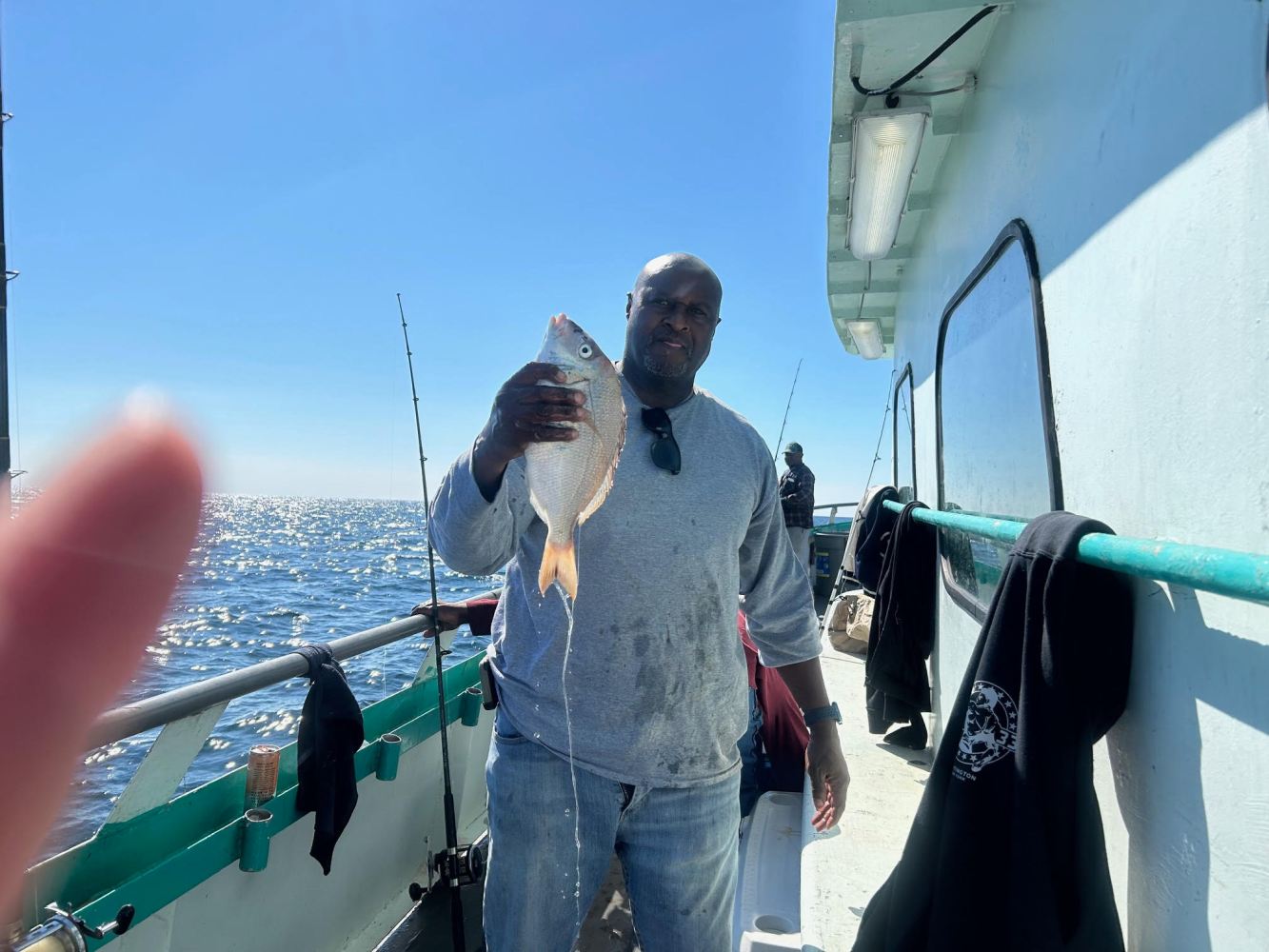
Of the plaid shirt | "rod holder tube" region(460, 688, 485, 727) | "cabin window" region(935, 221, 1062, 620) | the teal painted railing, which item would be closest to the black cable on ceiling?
"cabin window" region(935, 221, 1062, 620)

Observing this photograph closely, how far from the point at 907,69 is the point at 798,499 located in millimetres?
6972

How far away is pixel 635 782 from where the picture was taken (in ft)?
6.07

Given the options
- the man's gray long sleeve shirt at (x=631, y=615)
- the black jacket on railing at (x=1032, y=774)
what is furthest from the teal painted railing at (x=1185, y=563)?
the man's gray long sleeve shirt at (x=631, y=615)

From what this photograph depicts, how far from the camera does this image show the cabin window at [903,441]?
5066mm

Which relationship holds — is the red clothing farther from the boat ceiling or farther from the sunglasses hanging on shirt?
the boat ceiling

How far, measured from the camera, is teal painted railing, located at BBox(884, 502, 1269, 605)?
0.92 m

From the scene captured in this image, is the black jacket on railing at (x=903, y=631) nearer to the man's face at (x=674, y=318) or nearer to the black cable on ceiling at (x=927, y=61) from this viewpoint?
the black cable on ceiling at (x=927, y=61)

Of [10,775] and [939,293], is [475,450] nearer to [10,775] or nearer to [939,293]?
[10,775]

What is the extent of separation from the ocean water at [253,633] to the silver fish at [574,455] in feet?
2.23

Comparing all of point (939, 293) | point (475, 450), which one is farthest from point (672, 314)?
point (939, 293)

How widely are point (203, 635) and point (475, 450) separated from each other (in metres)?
14.7

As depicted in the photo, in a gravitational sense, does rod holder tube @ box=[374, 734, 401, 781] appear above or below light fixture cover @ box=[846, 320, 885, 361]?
below

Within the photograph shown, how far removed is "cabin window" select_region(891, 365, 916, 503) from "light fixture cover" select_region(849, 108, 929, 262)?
1290mm

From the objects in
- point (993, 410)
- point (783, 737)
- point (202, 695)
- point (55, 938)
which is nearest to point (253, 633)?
point (783, 737)
